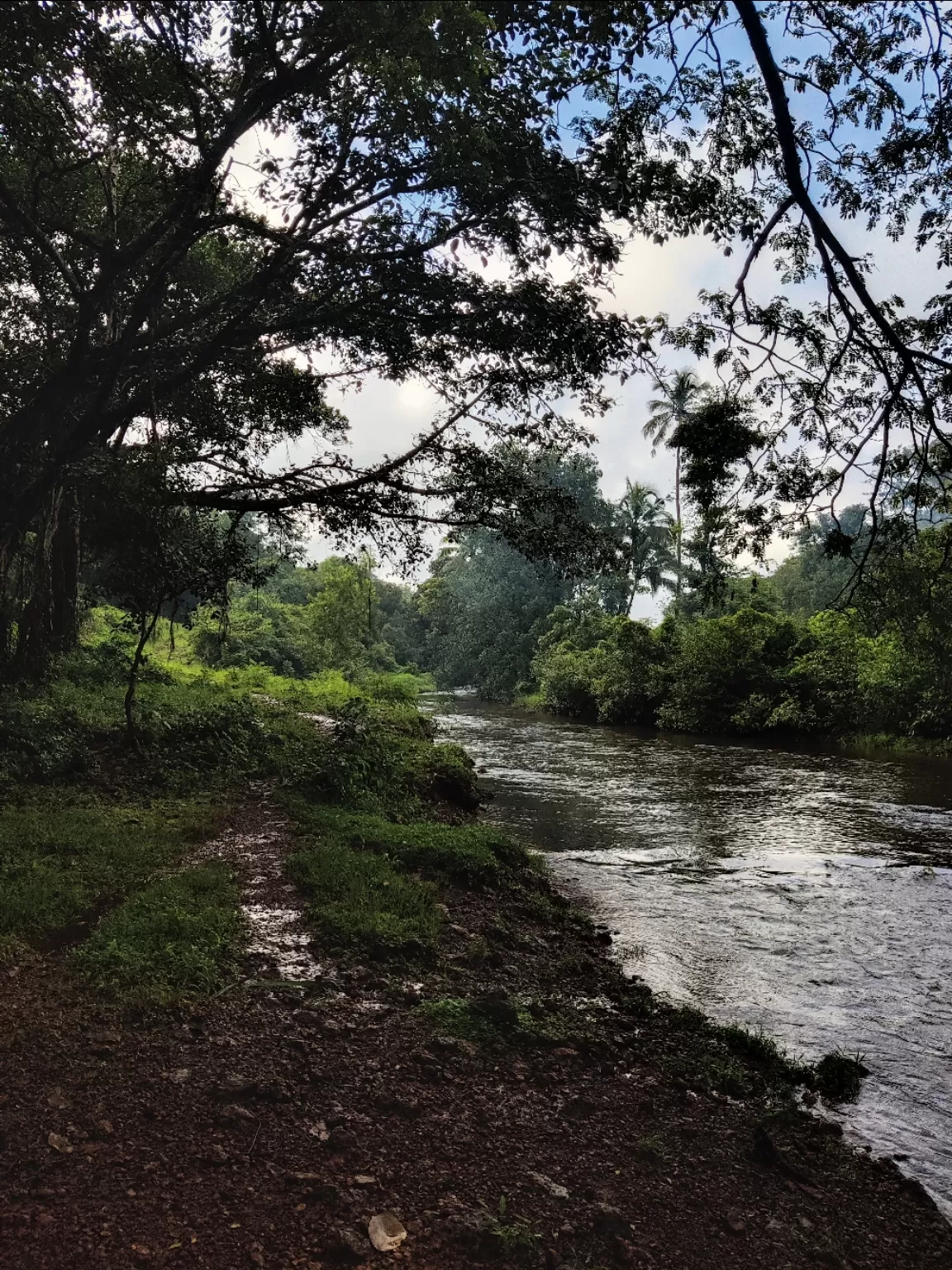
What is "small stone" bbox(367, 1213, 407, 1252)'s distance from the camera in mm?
2897

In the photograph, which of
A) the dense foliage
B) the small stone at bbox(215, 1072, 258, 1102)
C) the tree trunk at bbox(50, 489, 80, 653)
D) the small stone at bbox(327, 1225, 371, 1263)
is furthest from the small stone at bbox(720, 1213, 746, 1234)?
the tree trunk at bbox(50, 489, 80, 653)

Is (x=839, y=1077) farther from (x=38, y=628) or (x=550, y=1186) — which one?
(x=38, y=628)

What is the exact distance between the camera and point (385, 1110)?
3.74 m

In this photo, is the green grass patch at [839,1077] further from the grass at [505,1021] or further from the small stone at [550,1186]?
the small stone at [550,1186]

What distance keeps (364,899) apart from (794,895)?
16.1 feet

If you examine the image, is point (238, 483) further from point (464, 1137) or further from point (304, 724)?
point (464, 1137)

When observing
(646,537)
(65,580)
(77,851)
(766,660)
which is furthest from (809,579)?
(77,851)

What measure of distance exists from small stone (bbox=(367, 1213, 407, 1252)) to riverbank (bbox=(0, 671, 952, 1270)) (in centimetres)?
3

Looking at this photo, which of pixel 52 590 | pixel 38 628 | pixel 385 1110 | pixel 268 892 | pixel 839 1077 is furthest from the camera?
pixel 52 590

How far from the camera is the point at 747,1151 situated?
148 inches

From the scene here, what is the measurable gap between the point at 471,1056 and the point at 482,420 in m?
9.55

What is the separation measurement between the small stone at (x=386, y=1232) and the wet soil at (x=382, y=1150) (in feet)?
0.12

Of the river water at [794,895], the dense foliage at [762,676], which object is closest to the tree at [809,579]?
the dense foliage at [762,676]

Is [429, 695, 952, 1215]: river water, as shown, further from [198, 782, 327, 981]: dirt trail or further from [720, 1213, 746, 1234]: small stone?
[198, 782, 327, 981]: dirt trail
